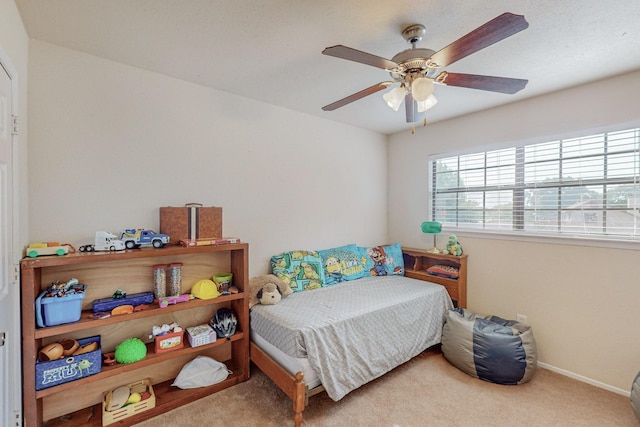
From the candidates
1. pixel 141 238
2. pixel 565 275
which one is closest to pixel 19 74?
pixel 141 238

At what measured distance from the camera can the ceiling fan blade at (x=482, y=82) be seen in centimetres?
148

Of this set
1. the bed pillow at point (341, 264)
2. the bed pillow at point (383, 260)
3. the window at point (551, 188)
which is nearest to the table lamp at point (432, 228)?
the window at point (551, 188)

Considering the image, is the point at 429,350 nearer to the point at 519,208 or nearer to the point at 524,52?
the point at 519,208

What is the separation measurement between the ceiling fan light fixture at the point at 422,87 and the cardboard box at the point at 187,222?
1.70 meters

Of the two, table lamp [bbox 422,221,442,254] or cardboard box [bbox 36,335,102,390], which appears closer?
cardboard box [bbox 36,335,102,390]

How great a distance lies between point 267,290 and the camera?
7.71 feet

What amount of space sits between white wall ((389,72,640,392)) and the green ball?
3.08 metres

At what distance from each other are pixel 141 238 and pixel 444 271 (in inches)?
116

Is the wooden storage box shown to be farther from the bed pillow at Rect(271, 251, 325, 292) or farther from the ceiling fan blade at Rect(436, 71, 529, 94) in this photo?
the ceiling fan blade at Rect(436, 71, 529, 94)

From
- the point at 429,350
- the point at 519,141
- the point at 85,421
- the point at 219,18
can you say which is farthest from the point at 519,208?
the point at 85,421

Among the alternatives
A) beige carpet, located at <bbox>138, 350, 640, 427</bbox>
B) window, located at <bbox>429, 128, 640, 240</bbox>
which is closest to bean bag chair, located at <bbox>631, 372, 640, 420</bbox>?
beige carpet, located at <bbox>138, 350, 640, 427</bbox>

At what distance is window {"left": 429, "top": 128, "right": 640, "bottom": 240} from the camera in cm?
218

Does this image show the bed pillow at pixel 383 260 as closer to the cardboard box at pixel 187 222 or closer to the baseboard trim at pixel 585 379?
the baseboard trim at pixel 585 379

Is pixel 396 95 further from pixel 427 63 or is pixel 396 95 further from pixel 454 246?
pixel 454 246
